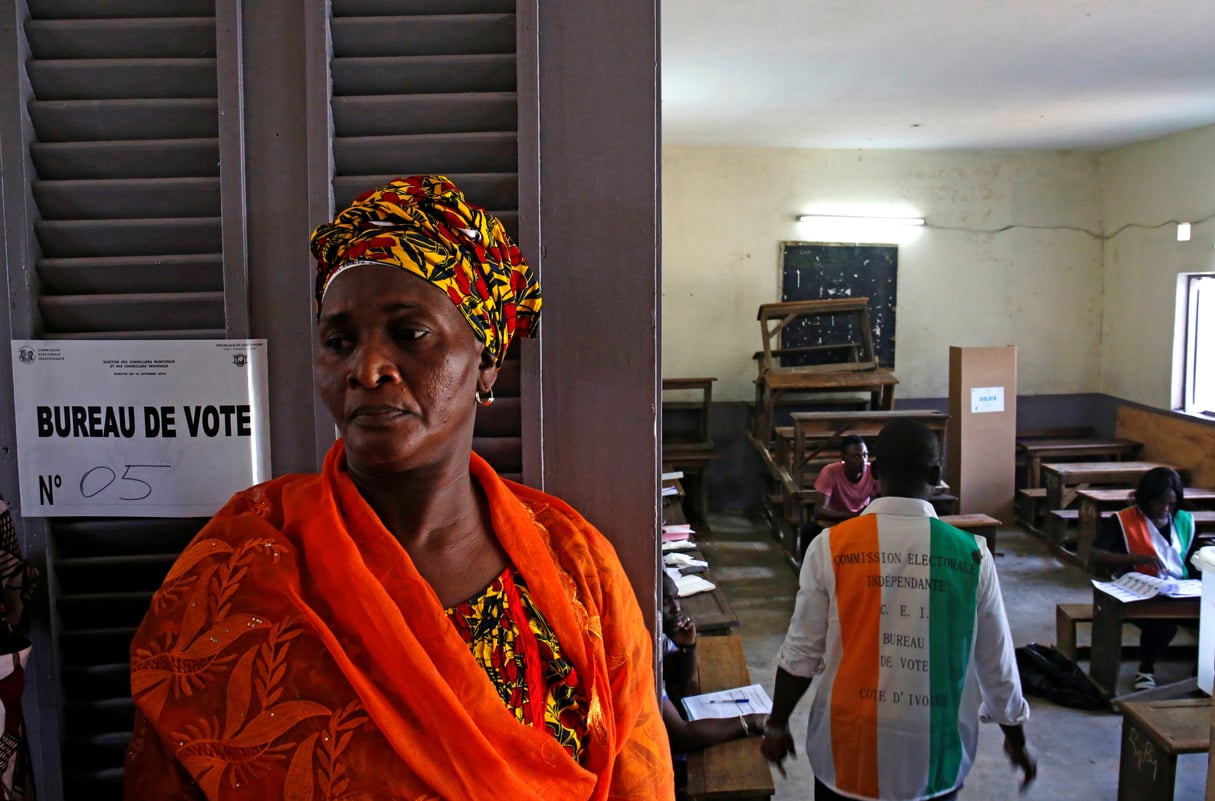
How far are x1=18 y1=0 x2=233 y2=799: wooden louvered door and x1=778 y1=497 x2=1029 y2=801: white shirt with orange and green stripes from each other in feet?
5.67

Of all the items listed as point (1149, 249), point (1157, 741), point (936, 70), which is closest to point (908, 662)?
point (1157, 741)

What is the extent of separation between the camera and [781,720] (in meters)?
2.33

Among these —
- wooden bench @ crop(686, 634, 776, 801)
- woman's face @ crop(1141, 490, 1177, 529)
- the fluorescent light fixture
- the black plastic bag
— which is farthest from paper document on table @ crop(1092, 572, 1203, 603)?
the fluorescent light fixture

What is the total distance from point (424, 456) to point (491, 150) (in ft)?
1.88

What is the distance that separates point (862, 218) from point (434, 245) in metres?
8.03

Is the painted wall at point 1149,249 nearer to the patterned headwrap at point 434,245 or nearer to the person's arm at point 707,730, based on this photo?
the person's arm at point 707,730

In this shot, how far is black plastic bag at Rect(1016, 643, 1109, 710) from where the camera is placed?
4.49 meters

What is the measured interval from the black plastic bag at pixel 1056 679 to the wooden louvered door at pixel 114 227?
4372 millimetres

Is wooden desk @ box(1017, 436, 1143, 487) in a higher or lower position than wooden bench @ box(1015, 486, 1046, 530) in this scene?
higher

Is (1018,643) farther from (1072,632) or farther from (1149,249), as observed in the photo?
(1149,249)

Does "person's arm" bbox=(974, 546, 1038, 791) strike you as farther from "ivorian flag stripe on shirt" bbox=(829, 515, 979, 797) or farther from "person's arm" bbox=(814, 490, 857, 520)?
"person's arm" bbox=(814, 490, 857, 520)

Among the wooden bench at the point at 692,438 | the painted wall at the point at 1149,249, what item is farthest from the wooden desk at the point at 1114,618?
the painted wall at the point at 1149,249

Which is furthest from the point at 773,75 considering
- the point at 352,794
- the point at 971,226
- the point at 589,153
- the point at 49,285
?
the point at 352,794

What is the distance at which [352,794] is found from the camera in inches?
35.9
